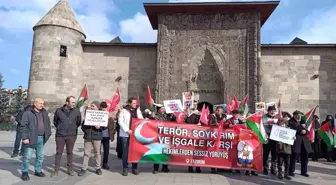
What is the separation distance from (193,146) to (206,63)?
14.5 m

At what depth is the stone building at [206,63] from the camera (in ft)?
68.8

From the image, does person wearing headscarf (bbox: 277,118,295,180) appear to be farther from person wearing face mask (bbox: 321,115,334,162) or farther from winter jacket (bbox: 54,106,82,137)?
winter jacket (bbox: 54,106,82,137)

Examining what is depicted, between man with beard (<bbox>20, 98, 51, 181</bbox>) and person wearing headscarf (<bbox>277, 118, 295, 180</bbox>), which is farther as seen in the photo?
person wearing headscarf (<bbox>277, 118, 295, 180</bbox>)

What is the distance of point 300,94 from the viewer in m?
21.0

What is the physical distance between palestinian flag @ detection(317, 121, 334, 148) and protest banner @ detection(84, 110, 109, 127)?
8.44m

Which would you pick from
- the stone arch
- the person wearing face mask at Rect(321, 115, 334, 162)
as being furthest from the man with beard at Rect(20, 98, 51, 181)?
the stone arch

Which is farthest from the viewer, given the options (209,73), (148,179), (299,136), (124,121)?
(209,73)

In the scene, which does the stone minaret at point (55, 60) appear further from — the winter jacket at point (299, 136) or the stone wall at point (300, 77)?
the winter jacket at point (299, 136)

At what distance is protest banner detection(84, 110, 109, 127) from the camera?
746 centimetres

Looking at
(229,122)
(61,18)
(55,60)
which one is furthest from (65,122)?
(61,18)

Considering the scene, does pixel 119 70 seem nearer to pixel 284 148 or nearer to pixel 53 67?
pixel 53 67

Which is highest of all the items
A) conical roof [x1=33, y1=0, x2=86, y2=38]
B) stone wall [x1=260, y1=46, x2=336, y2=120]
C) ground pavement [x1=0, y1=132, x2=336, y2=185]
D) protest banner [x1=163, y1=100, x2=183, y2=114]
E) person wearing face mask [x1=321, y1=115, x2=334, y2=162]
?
conical roof [x1=33, y1=0, x2=86, y2=38]

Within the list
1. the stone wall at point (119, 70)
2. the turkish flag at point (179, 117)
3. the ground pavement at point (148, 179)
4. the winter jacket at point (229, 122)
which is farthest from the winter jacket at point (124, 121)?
the stone wall at point (119, 70)

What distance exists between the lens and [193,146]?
311 inches
